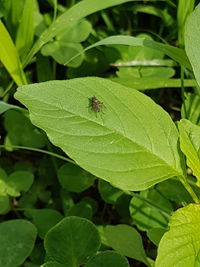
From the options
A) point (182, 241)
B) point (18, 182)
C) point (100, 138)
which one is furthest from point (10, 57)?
point (182, 241)

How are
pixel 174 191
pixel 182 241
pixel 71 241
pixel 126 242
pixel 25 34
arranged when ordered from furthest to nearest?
pixel 25 34
pixel 174 191
pixel 126 242
pixel 71 241
pixel 182 241

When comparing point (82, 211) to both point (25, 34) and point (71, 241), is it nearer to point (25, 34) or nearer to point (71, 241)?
point (71, 241)

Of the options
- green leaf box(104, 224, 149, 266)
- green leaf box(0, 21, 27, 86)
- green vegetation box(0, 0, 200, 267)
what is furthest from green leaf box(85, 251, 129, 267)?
green leaf box(0, 21, 27, 86)

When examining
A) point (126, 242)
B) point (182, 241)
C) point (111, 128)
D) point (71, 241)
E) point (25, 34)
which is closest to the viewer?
point (182, 241)

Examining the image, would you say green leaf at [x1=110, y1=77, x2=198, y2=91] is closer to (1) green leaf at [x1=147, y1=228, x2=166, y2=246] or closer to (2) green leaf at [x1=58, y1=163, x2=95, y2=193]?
(2) green leaf at [x1=58, y1=163, x2=95, y2=193]

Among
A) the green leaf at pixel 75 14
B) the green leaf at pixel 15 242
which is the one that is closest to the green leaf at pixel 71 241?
the green leaf at pixel 15 242

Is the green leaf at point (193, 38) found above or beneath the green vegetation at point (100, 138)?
above

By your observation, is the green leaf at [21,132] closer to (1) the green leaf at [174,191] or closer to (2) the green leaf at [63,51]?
(2) the green leaf at [63,51]
